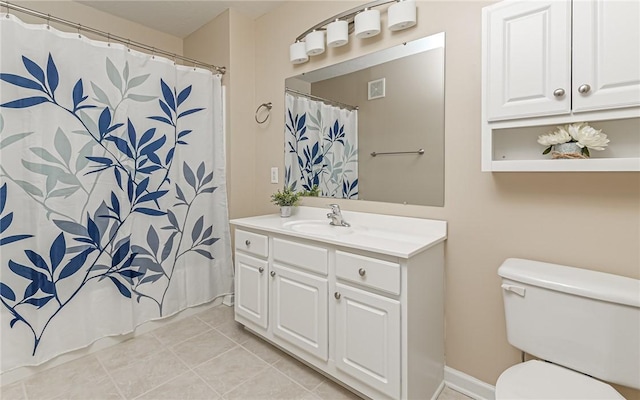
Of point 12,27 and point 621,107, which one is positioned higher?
point 12,27

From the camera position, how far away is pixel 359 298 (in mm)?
1489

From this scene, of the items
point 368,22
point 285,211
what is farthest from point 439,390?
point 368,22

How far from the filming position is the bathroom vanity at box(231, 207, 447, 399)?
1377 mm

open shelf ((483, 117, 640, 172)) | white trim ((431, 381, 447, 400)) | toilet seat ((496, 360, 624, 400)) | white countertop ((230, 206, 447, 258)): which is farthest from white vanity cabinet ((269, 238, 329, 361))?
open shelf ((483, 117, 640, 172))

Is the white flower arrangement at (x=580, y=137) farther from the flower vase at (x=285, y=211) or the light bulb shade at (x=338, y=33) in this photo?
the flower vase at (x=285, y=211)

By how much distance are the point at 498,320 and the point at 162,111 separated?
2.46 metres

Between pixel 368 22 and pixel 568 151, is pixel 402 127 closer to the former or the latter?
pixel 368 22

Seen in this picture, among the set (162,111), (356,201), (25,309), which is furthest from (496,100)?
(25,309)

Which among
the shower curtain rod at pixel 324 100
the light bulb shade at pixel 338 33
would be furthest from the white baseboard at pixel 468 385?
the light bulb shade at pixel 338 33

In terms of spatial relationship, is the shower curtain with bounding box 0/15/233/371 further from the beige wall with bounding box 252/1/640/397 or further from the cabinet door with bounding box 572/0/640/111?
the cabinet door with bounding box 572/0/640/111

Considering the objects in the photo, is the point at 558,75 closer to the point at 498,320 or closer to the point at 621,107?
the point at 621,107

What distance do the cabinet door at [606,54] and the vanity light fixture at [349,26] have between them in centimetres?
78

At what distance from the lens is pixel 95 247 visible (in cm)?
200

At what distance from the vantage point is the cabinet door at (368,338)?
4.51ft
